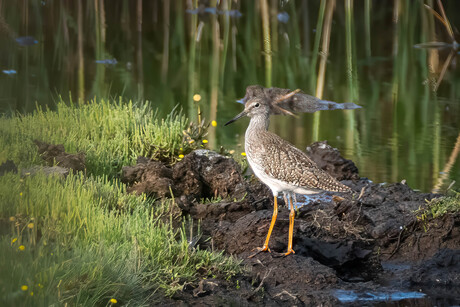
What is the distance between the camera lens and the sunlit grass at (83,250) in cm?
507

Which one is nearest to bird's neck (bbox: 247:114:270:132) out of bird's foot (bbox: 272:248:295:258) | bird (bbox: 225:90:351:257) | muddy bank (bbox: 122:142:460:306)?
bird (bbox: 225:90:351:257)

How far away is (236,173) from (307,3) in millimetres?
11744

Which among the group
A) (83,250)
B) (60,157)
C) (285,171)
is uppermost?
(285,171)

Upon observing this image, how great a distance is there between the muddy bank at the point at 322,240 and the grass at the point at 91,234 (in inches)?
8.9

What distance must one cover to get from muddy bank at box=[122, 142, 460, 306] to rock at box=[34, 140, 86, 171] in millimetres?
445

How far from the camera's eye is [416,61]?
16.0m

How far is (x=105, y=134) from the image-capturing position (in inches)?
345

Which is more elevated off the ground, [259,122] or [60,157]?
[259,122]

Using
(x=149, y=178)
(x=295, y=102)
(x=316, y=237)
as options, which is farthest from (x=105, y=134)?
(x=295, y=102)

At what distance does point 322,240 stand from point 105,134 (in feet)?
9.81

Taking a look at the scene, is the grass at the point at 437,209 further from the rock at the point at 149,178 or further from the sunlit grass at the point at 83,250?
the rock at the point at 149,178

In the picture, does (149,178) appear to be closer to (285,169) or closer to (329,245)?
(285,169)

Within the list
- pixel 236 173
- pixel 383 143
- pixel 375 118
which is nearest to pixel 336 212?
pixel 236 173

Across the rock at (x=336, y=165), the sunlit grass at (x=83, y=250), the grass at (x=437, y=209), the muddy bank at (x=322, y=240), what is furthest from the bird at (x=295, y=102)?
the sunlit grass at (x=83, y=250)
